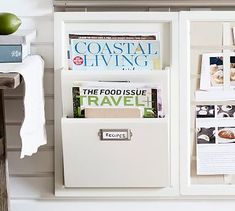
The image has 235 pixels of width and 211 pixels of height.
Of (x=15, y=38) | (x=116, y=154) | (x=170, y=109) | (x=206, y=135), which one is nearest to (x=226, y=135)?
(x=206, y=135)

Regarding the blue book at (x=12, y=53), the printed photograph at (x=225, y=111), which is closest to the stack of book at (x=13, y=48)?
the blue book at (x=12, y=53)

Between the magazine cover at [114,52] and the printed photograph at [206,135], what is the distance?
210 millimetres

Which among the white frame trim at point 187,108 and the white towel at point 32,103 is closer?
the white towel at point 32,103

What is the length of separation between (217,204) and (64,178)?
44 cm

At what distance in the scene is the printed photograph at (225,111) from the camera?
4.71ft

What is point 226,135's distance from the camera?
144cm

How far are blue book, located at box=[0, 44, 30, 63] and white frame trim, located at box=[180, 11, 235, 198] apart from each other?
17.0 inches

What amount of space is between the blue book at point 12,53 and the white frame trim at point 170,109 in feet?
0.57

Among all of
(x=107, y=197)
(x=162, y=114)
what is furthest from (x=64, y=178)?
(x=162, y=114)

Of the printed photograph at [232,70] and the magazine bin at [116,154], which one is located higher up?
the printed photograph at [232,70]

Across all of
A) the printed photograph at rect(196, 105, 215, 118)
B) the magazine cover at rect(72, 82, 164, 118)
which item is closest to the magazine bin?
the magazine cover at rect(72, 82, 164, 118)

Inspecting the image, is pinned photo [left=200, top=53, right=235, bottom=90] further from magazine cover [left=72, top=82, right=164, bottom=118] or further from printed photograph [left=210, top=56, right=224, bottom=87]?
magazine cover [left=72, top=82, right=164, bottom=118]

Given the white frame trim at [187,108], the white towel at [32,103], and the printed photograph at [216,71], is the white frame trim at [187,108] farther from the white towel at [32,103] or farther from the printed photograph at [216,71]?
the white towel at [32,103]

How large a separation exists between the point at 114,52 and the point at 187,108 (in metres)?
0.25
